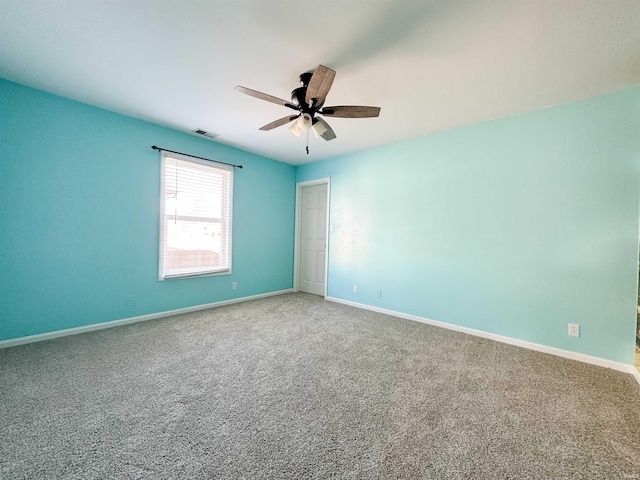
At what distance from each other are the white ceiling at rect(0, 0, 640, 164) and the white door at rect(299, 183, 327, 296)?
7.53ft

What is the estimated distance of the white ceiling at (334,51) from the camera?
1551 mm

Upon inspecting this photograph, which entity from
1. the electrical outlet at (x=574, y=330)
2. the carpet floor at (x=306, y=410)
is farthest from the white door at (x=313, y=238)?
the electrical outlet at (x=574, y=330)

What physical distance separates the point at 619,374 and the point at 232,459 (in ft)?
10.6

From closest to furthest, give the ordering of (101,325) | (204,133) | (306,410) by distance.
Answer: (306,410) < (101,325) < (204,133)

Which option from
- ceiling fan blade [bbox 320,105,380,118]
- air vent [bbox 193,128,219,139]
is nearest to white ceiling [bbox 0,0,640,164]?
Result: ceiling fan blade [bbox 320,105,380,118]

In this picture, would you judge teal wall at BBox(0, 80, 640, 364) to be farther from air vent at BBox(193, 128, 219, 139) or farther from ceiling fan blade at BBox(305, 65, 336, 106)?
ceiling fan blade at BBox(305, 65, 336, 106)

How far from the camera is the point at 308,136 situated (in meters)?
3.57

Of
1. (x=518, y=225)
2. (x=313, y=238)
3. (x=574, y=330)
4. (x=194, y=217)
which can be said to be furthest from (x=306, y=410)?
(x=313, y=238)

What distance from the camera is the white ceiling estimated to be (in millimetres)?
1551

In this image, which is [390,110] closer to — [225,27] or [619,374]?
[225,27]

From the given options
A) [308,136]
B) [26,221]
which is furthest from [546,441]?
[26,221]

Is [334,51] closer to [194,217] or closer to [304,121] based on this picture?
[304,121]

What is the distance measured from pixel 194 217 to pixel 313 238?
2.21 meters

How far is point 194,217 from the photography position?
3709 mm
